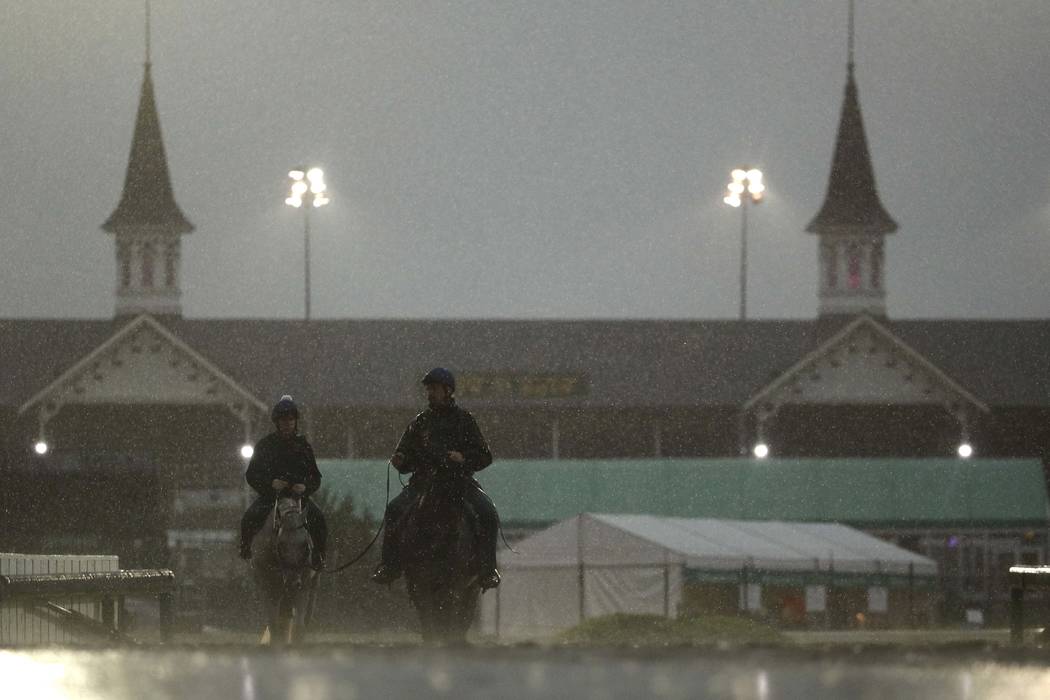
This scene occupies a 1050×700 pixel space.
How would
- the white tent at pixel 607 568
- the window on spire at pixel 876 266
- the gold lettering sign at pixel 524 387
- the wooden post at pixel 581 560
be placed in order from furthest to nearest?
the window on spire at pixel 876 266 → the gold lettering sign at pixel 524 387 → the wooden post at pixel 581 560 → the white tent at pixel 607 568

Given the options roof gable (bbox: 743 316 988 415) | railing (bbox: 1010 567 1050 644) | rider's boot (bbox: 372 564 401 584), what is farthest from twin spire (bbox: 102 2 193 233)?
rider's boot (bbox: 372 564 401 584)

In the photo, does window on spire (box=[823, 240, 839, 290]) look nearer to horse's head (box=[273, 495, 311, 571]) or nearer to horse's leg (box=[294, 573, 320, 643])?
horse's leg (box=[294, 573, 320, 643])

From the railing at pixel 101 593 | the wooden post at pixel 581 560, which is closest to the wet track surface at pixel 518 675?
the railing at pixel 101 593

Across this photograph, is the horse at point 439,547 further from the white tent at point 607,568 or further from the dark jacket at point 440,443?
the white tent at point 607,568

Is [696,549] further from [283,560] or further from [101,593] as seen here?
[283,560]

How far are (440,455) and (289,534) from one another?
3.58m

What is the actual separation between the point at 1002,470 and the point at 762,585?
20171 mm

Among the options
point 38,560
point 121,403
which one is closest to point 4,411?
point 121,403

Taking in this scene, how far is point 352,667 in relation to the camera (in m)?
12.4

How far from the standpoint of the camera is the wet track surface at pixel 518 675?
34.4 feet

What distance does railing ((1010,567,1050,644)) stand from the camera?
24.8 metres

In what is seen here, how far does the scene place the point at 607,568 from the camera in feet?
167

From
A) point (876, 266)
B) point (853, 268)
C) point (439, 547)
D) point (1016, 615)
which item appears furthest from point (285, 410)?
point (876, 266)

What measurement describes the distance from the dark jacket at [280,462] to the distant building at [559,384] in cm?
5753
